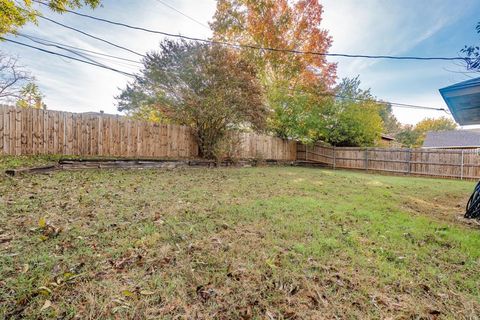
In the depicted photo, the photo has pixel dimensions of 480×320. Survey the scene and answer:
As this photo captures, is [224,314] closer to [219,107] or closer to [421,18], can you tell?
[219,107]

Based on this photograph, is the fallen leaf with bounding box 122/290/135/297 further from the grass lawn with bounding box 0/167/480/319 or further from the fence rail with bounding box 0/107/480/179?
the fence rail with bounding box 0/107/480/179

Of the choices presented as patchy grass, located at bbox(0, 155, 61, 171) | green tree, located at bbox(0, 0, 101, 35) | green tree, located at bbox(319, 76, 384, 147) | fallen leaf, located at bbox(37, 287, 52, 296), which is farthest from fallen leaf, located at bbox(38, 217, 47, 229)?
green tree, located at bbox(319, 76, 384, 147)

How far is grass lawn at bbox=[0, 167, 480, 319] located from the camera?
1.49 meters

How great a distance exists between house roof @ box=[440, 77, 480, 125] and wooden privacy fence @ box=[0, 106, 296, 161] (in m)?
8.49

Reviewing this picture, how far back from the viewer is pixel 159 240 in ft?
7.83

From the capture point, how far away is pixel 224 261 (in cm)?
204

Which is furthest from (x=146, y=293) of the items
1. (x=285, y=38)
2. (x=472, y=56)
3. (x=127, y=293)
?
(x=285, y=38)

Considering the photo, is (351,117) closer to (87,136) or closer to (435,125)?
(87,136)

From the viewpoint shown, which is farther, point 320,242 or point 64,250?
point 320,242

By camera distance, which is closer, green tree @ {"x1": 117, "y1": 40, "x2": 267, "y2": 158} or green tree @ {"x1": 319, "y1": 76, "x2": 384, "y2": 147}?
green tree @ {"x1": 117, "y1": 40, "x2": 267, "y2": 158}

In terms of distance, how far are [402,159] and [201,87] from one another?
12.0 meters

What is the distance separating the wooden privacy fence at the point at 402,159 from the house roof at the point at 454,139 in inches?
452

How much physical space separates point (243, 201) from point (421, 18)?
10906 mm

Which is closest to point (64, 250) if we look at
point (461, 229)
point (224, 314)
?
point (224, 314)
